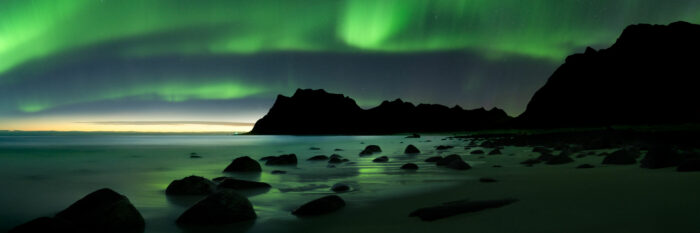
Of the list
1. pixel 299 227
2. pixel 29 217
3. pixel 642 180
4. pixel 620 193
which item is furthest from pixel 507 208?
pixel 29 217

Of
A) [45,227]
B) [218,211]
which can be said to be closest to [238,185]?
[218,211]

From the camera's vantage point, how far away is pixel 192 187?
7.24 meters

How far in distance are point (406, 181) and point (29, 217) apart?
642cm

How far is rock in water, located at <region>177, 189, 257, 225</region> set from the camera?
457 cm

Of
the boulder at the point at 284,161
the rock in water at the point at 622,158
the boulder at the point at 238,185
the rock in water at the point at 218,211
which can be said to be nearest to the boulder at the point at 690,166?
A: the rock in water at the point at 622,158

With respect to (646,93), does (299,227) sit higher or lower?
lower

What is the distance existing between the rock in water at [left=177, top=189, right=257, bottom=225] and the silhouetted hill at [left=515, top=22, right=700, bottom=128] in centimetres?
8131

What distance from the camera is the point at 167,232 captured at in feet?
14.8

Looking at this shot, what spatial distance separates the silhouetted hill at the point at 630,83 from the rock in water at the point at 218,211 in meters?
81.3

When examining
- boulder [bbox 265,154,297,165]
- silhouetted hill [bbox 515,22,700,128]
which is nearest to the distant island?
silhouetted hill [bbox 515,22,700,128]

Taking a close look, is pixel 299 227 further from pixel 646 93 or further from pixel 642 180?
pixel 646 93

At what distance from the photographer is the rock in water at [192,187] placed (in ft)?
23.7

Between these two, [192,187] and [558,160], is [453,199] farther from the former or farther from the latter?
[558,160]

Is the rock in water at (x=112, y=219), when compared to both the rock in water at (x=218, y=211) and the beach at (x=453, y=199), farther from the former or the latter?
the rock in water at (x=218, y=211)
